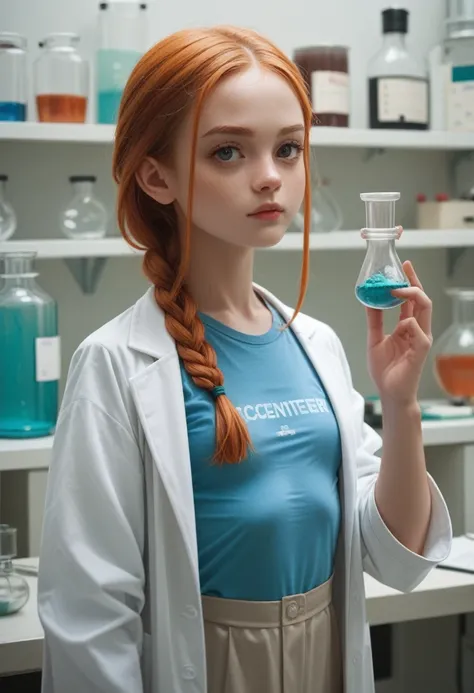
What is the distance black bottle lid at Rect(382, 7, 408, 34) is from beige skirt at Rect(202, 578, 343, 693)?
5.09 feet

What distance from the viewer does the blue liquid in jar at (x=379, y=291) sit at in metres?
1.06

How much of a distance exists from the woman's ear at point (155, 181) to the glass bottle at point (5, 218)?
100 cm

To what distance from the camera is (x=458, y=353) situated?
7.55 ft

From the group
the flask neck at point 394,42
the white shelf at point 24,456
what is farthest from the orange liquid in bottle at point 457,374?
the white shelf at point 24,456

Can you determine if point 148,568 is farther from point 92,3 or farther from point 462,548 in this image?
point 92,3

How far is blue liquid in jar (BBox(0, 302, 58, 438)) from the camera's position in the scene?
197cm

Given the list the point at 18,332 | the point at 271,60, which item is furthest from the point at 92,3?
the point at 271,60

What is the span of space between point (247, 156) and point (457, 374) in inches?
55.3

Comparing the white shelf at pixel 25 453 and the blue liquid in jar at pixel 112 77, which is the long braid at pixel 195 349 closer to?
the white shelf at pixel 25 453

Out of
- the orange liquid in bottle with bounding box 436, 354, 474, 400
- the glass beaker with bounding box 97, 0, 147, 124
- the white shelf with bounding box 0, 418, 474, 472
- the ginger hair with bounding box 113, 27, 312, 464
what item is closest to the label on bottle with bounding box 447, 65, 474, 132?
the orange liquid in bottle with bounding box 436, 354, 474, 400

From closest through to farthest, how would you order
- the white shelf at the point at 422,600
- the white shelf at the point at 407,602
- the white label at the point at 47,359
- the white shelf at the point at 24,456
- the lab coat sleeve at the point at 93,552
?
1. the lab coat sleeve at the point at 93,552
2. the white shelf at the point at 407,602
3. the white shelf at the point at 422,600
4. the white shelf at the point at 24,456
5. the white label at the point at 47,359

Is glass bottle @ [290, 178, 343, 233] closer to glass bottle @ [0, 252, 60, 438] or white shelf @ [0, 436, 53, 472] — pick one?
glass bottle @ [0, 252, 60, 438]

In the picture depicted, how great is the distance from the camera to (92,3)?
7.23 ft

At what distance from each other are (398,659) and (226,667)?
5.19 feet
